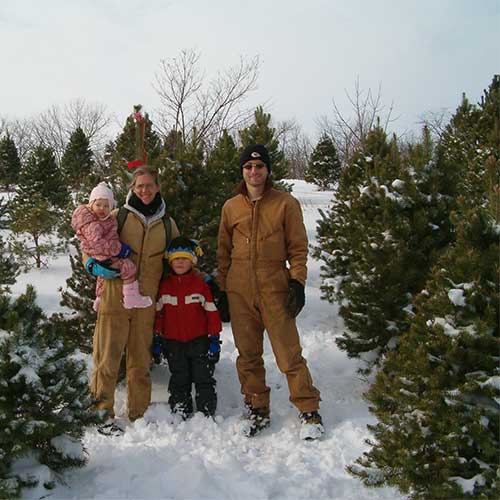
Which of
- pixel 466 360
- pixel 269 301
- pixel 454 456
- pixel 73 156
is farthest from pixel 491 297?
pixel 73 156

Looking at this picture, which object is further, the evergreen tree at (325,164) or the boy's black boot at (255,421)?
the evergreen tree at (325,164)

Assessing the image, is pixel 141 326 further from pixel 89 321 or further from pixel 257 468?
pixel 257 468

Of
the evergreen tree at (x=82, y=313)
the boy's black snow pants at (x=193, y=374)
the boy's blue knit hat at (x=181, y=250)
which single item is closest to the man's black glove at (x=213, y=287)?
the boy's blue knit hat at (x=181, y=250)

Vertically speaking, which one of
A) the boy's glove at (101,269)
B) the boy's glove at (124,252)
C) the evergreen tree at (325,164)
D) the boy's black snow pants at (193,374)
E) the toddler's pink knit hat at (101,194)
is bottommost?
the boy's black snow pants at (193,374)

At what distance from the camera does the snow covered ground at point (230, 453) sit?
2756mm

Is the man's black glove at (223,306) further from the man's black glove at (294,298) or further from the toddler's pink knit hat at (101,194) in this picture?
the toddler's pink knit hat at (101,194)

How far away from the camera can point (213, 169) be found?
17.4 ft

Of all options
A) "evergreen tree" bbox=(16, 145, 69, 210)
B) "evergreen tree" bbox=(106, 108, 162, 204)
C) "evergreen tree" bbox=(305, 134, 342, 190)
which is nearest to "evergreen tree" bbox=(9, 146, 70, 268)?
"evergreen tree" bbox=(106, 108, 162, 204)

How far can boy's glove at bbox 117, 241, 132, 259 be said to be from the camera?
365cm

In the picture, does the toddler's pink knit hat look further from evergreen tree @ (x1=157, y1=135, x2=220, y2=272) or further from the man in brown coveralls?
evergreen tree @ (x1=157, y1=135, x2=220, y2=272)

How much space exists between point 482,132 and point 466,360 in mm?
10630

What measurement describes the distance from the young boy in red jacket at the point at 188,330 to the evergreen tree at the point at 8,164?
2863 centimetres

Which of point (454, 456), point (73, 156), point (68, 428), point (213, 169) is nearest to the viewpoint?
point (454, 456)

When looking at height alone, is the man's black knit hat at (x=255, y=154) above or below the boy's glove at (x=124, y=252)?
above
